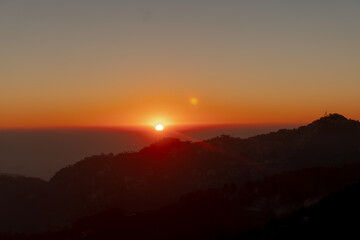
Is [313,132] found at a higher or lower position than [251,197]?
higher

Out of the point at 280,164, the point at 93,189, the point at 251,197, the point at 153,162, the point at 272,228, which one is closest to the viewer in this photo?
the point at 272,228

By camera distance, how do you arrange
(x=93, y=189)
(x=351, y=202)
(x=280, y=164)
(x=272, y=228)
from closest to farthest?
(x=351, y=202) → (x=272, y=228) → (x=280, y=164) → (x=93, y=189)

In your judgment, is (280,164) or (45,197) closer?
(280,164)

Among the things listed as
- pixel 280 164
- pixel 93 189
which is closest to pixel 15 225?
pixel 93 189

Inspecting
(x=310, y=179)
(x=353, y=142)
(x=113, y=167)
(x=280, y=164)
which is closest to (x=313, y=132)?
(x=353, y=142)

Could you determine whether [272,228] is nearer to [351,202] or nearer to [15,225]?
[351,202]

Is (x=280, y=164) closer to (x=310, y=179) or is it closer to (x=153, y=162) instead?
(x=310, y=179)

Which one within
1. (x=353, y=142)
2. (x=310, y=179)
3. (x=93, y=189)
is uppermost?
(x=353, y=142)
